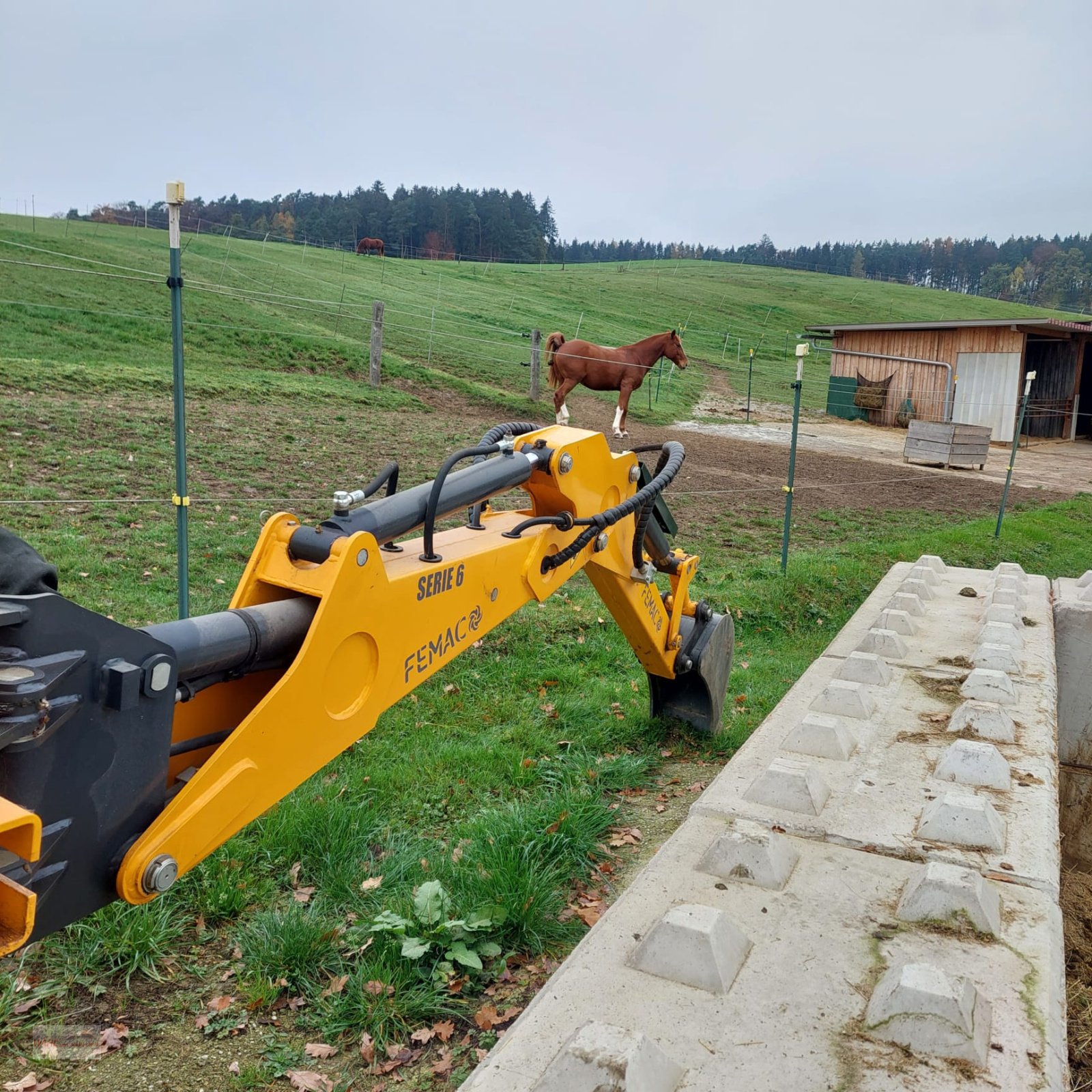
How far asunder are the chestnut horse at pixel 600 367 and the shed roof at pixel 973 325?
552 inches

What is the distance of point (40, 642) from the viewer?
174cm

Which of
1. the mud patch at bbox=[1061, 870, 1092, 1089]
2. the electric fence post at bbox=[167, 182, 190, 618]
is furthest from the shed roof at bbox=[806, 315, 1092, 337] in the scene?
the electric fence post at bbox=[167, 182, 190, 618]

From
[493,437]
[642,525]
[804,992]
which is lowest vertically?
[804,992]

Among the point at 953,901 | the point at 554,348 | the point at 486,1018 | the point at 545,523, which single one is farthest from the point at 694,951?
the point at 554,348

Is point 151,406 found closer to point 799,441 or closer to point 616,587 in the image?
point 616,587

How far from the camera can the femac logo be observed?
279 cm

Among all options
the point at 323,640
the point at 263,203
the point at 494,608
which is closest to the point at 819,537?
the point at 494,608

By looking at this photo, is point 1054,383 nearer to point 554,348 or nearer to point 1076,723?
point 554,348

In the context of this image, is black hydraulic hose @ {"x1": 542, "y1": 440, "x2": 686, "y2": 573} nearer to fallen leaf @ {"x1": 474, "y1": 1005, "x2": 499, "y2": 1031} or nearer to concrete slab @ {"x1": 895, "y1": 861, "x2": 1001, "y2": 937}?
fallen leaf @ {"x1": 474, "y1": 1005, "x2": 499, "y2": 1031}

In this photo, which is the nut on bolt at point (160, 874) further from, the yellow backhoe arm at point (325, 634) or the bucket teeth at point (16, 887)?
the bucket teeth at point (16, 887)

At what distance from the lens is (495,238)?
8975cm

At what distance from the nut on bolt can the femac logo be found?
87 cm

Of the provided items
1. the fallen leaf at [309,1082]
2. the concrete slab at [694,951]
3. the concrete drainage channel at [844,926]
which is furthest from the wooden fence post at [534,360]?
the concrete slab at [694,951]

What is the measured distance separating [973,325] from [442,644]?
32067 mm
